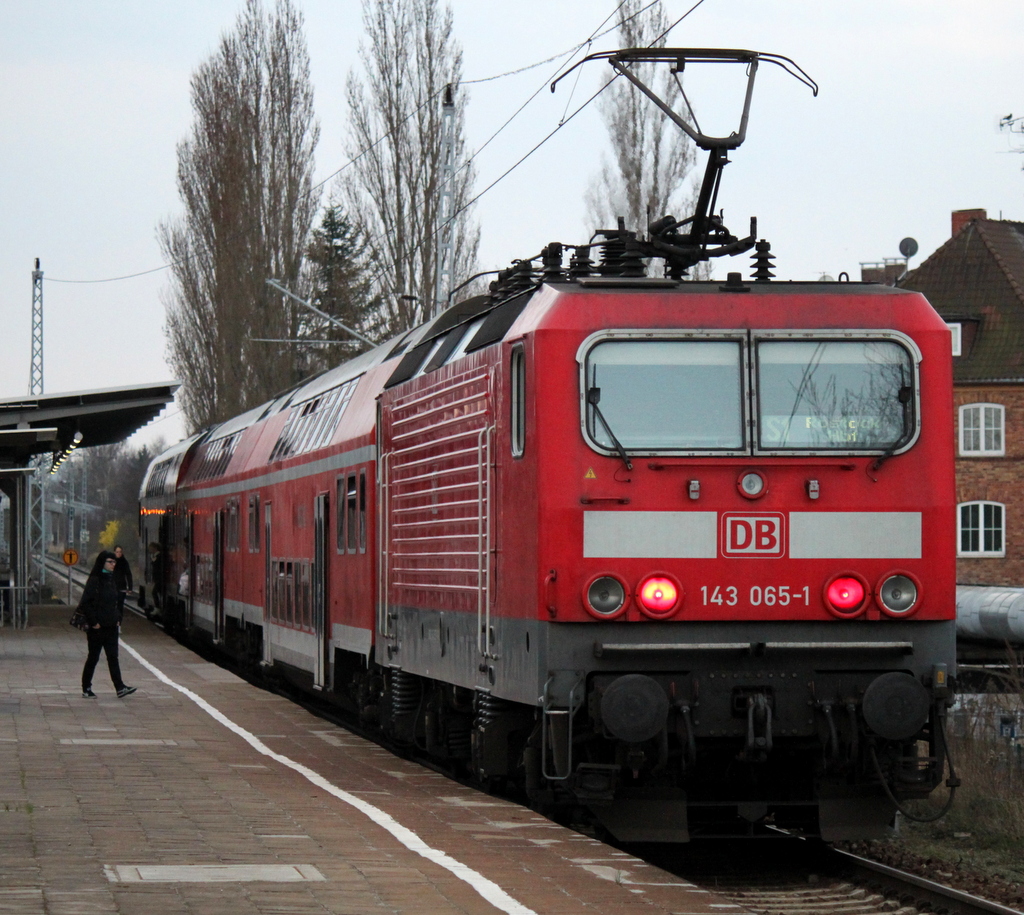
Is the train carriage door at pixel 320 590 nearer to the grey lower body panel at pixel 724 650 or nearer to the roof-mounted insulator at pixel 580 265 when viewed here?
the roof-mounted insulator at pixel 580 265

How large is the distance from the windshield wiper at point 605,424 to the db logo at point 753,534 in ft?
1.92

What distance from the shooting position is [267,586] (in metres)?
19.7

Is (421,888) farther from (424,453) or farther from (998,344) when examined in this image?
(998,344)

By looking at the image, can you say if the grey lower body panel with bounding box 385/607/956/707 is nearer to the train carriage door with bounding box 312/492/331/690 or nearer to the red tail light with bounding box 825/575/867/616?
the red tail light with bounding box 825/575/867/616

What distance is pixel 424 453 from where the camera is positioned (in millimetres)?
11711

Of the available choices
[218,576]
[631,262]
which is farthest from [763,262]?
[218,576]

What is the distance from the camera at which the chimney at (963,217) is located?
50250 mm

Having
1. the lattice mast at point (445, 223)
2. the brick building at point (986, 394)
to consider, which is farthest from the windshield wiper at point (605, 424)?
the brick building at point (986, 394)

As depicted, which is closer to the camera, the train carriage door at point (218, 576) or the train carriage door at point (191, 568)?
the train carriage door at point (218, 576)

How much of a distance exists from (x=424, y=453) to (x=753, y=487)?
129 inches

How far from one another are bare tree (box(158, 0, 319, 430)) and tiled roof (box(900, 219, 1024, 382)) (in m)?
17.4

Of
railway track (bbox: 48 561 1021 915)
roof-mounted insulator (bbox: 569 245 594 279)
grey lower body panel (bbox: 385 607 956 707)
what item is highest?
roof-mounted insulator (bbox: 569 245 594 279)

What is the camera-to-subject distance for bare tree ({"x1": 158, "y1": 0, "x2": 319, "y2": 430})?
46531mm

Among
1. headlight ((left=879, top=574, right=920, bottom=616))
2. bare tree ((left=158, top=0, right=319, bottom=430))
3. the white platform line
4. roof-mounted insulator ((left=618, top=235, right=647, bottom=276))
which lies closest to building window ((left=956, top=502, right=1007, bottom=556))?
bare tree ((left=158, top=0, right=319, bottom=430))
